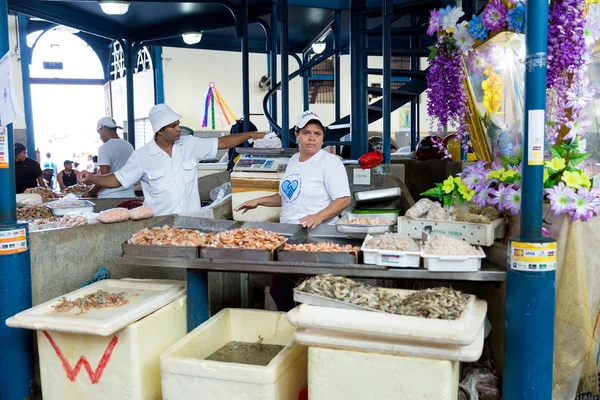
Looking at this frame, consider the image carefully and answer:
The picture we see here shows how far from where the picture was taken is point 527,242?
8.58 ft

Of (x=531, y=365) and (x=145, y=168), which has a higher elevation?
(x=145, y=168)

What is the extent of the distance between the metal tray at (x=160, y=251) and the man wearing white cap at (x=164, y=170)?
1194 mm

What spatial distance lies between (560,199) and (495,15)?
3.66 feet

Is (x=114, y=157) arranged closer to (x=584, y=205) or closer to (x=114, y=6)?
(x=114, y=6)

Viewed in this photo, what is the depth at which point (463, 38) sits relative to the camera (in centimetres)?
365

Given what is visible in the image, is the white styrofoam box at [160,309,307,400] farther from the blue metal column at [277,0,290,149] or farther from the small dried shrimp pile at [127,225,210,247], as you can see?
the blue metal column at [277,0,290,149]

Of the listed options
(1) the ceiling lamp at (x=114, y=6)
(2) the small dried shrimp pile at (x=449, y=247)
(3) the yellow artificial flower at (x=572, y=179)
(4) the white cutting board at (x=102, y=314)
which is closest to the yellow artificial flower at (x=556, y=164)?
(3) the yellow artificial flower at (x=572, y=179)

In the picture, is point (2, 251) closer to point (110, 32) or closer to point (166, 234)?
point (166, 234)

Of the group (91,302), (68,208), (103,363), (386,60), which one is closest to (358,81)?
(386,60)

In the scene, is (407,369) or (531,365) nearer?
(407,369)

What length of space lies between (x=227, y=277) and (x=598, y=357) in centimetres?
261

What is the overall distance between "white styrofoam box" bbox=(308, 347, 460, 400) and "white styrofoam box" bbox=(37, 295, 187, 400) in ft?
2.90

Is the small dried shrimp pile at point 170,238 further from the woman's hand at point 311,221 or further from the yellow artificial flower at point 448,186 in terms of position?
the yellow artificial flower at point 448,186

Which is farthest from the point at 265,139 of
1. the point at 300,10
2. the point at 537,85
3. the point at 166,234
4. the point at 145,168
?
the point at 300,10
